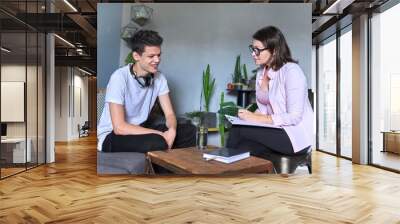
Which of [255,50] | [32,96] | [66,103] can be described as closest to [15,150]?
[32,96]

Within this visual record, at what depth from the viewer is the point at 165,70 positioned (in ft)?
16.4

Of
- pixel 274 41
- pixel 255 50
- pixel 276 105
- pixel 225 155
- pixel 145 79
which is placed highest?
pixel 274 41

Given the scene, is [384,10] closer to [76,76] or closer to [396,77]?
[396,77]

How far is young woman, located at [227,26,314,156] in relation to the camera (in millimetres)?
4883

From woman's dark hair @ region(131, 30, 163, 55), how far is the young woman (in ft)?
4.05

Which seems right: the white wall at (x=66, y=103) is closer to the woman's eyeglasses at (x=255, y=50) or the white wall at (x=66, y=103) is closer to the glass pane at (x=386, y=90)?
the woman's eyeglasses at (x=255, y=50)

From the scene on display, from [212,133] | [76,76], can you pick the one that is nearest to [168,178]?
[212,133]

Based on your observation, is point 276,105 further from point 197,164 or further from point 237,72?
point 197,164

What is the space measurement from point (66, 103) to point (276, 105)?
991cm

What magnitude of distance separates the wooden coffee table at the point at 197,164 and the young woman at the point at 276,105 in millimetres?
184

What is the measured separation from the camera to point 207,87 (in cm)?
502

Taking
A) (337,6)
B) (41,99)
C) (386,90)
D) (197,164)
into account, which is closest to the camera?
(197,164)

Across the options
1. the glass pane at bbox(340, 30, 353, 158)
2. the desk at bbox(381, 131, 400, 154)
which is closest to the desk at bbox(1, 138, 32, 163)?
the glass pane at bbox(340, 30, 353, 158)

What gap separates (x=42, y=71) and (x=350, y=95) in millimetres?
5612
